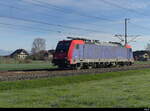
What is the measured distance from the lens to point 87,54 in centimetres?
3338

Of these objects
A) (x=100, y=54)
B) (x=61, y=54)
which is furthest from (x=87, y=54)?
(x=61, y=54)

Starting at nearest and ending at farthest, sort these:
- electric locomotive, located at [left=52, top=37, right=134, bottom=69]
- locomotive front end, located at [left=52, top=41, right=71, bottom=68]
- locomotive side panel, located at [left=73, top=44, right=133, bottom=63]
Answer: locomotive front end, located at [left=52, top=41, right=71, bottom=68] → electric locomotive, located at [left=52, top=37, right=134, bottom=69] → locomotive side panel, located at [left=73, top=44, right=133, bottom=63]

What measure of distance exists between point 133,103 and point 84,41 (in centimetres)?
2417

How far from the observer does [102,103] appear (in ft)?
31.2

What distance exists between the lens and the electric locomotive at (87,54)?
3066 centimetres

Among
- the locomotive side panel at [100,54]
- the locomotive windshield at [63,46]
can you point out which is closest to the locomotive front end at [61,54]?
the locomotive windshield at [63,46]

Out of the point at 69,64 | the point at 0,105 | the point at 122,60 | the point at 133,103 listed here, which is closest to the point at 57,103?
the point at 0,105

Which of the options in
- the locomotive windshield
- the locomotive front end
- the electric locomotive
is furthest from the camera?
the locomotive windshield

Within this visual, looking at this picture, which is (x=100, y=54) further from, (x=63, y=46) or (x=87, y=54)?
(x=63, y=46)

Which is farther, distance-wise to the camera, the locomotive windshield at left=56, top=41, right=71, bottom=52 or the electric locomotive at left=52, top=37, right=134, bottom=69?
the locomotive windshield at left=56, top=41, right=71, bottom=52

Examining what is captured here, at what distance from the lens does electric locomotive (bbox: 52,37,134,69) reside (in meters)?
30.7

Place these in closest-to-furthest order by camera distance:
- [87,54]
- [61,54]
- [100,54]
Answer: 1. [61,54]
2. [87,54]
3. [100,54]

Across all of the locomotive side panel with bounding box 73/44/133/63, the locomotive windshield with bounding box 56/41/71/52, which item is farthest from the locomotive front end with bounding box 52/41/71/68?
the locomotive side panel with bounding box 73/44/133/63

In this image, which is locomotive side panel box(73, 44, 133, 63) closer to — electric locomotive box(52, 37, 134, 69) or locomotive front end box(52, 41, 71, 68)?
electric locomotive box(52, 37, 134, 69)
